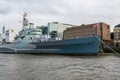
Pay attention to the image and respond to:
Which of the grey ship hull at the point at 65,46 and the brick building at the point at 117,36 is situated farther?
the brick building at the point at 117,36

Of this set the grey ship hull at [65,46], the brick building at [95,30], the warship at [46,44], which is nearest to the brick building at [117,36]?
the brick building at [95,30]

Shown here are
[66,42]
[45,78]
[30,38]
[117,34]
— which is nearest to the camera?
[45,78]

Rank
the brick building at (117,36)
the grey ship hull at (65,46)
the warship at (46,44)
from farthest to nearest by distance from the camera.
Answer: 1. the brick building at (117,36)
2. the warship at (46,44)
3. the grey ship hull at (65,46)

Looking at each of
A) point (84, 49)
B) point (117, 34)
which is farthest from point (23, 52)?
point (117, 34)

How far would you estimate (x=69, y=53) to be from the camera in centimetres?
5012

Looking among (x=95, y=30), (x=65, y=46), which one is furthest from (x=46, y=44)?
(x=95, y=30)

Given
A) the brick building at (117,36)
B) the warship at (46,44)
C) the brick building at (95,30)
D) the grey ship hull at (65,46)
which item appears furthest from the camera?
the brick building at (95,30)

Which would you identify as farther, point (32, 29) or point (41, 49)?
point (32, 29)

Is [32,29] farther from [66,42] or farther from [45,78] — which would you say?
[45,78]

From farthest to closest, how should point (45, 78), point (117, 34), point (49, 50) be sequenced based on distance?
point (117, 34) → point (49, 50) → point (45, 78)

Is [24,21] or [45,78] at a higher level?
[24,21]

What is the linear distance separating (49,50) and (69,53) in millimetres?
5809

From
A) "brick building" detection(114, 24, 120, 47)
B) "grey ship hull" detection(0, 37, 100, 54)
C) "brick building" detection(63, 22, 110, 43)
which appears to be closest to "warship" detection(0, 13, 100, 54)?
"grey ship hull" detection(0, 37, 100, 54)

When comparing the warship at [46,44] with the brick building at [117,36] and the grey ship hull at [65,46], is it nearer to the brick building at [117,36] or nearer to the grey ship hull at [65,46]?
the grey ship hull at [65,46]
